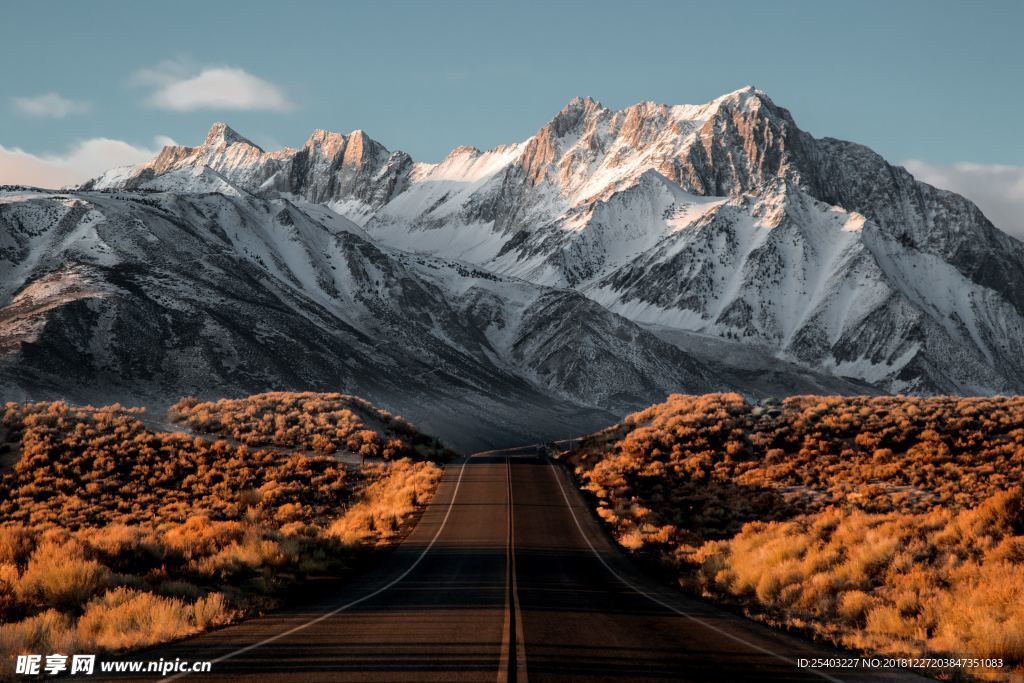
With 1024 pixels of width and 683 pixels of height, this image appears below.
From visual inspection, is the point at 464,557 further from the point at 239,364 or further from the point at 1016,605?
the point at 239,364

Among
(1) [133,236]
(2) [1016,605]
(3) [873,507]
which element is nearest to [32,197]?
(1) [133,236]

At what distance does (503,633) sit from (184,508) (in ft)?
70.1

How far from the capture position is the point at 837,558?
1862 cm

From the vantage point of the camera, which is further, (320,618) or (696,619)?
(696,619)

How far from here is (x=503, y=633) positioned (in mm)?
12883

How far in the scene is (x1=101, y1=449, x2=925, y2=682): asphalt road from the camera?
10781 mm

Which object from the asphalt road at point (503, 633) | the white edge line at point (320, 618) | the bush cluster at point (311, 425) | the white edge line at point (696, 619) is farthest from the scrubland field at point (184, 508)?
the white edge line at point (696, 619)

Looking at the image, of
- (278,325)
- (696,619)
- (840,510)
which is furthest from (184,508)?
(278,325)

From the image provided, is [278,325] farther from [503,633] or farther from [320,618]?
[503,633]

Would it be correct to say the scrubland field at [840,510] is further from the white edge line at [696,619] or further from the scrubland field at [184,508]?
the scrubland field at [184,508]

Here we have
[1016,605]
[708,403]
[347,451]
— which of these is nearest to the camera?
[1016,605]

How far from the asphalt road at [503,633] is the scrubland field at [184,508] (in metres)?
1.61

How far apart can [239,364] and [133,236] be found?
3782cm

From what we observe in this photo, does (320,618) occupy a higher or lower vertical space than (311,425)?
lower
